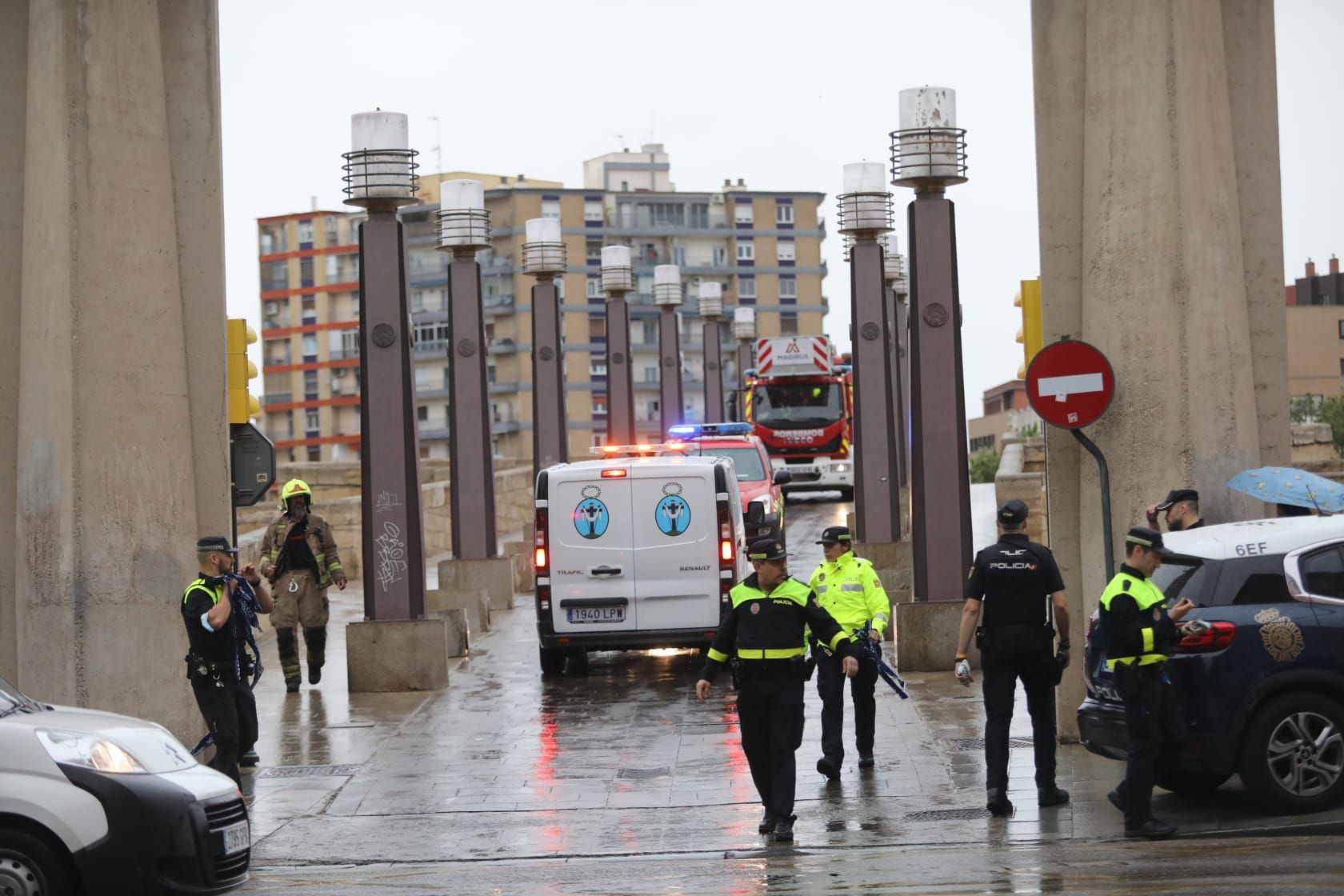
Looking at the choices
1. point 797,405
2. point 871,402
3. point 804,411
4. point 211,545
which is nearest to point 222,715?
point 211,545

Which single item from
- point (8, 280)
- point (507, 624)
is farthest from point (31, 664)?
point (507, 624)

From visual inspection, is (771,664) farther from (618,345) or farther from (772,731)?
(618,345)

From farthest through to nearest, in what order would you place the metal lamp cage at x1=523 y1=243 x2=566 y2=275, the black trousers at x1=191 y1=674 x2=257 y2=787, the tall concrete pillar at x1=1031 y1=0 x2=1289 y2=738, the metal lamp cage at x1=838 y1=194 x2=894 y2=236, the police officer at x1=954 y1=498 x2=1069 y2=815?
the metal lamp cage at x1=523 y1=243 x2=566 y2=275
the metal lamp cage at x1=838 y1=194 x2=894 y2=236
the tall concrete pillar at x1=1031 y1=0 x2=1289 y2=738
the black trousers at x1=191 y1=674 x2=257 y2=787
the police officer at x1=954 y1=498 x2=1069 y2=815

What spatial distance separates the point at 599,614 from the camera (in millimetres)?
18625

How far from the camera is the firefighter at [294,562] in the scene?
18172 millimetres

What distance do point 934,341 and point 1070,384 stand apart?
5.22m

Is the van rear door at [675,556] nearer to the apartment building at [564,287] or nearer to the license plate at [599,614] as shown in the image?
the license plate at [599,614]

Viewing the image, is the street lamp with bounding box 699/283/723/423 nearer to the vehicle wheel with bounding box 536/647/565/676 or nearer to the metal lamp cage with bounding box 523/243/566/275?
the metal lamp cage with bounding box 523/243/566/275

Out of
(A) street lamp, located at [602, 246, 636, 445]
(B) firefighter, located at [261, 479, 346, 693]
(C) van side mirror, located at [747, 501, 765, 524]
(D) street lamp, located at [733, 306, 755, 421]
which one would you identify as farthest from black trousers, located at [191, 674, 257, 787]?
(D) street lamp, located at [733, 306, 755, 421]

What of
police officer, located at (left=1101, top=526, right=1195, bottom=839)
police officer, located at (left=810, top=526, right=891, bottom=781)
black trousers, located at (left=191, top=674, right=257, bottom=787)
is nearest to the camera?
police officer, located at (left=1101, top=526, right=1195, bottom=839)

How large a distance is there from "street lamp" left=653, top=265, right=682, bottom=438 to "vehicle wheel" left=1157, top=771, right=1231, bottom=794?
28352 millimetres

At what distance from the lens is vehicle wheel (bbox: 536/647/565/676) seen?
62.8 ft

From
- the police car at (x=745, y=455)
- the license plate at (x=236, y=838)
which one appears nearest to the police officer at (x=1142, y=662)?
the license plate at (x=236, y=838)

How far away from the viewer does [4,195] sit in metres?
14.3
